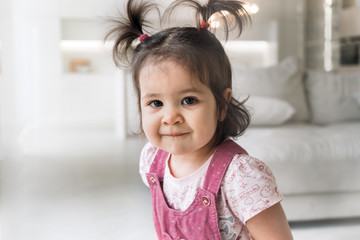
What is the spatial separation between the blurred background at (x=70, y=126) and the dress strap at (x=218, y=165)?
2.46ft

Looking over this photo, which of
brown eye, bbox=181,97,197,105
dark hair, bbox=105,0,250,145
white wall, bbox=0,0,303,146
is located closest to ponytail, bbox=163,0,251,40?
dark hair, bbox=105,0,250,145

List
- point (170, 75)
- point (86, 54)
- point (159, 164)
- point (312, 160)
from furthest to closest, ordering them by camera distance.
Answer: point (86, 54) → point (312, 160) → point (159, 164) → point (170, 75)

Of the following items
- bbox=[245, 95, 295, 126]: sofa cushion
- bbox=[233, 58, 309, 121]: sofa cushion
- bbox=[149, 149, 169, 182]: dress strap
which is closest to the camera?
bbox=[149, 149, 169, 182]: dress strap

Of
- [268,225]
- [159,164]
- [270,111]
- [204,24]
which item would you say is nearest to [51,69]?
[270,111]

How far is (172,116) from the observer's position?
604 mm

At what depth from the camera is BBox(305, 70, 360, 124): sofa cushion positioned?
1583 mm

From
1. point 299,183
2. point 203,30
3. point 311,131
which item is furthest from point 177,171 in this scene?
point 311,131

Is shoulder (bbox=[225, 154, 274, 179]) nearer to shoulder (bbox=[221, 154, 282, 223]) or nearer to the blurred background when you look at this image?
shoulder (bbox=[221, 154, 282, 223])

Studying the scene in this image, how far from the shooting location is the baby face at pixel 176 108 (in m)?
0.60

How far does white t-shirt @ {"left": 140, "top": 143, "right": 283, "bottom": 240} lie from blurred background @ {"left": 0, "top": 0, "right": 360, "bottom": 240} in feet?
2.30

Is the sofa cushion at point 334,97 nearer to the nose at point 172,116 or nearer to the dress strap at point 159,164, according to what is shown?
the dress strap at point 159,164

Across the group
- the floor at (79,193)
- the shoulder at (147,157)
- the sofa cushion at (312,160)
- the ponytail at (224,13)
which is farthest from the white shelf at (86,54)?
the ponytail at (224,13)

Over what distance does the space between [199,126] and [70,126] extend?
111 cm

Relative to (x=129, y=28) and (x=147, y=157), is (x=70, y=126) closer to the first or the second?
(x=147, y=157)
